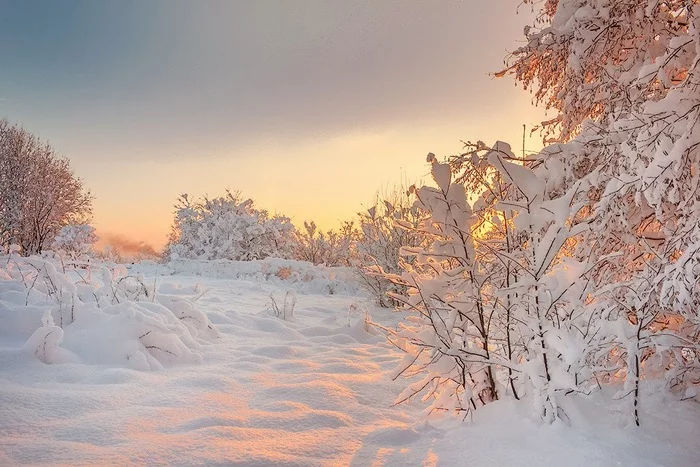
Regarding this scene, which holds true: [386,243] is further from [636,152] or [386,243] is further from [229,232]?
[229,232]

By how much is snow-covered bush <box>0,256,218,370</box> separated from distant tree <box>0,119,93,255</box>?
55.5 ft

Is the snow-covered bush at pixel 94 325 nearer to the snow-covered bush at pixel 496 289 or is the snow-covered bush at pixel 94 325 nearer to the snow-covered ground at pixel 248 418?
the snow-covered ground at pixel 248 418

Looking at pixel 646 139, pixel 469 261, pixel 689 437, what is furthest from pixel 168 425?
pixel 646 139

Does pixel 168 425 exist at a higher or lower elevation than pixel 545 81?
lower

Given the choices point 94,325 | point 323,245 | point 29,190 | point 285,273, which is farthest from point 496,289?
point 29,190

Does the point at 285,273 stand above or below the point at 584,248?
below

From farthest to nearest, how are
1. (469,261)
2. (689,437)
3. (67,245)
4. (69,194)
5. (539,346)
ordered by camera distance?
(69,194), (67,245), (469,261), (539,346), (689,437)

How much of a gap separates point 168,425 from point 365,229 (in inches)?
263

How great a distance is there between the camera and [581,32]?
2941 mm

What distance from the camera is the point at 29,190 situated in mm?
19156

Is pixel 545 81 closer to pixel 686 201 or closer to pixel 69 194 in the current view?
pixel 686 201

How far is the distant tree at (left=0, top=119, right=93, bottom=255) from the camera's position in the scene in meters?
18.4

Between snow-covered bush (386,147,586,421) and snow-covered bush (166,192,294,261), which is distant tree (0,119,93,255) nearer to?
snow-covered bush (166,192,294,261)

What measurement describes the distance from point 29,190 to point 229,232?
10.8m
